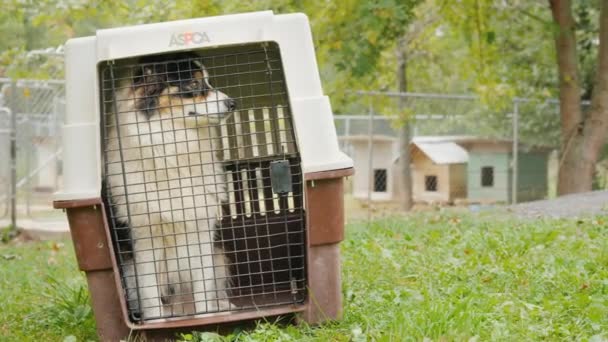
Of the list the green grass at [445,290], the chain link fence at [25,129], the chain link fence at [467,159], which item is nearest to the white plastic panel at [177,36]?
the green grass at [445,290]

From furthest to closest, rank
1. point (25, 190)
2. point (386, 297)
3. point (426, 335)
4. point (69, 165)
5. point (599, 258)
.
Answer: point (25, 190) < point (599, 258) < point (386, 297) < point (69, 165) < point (426, 335)

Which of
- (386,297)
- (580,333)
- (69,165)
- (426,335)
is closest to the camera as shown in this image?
(426,335)

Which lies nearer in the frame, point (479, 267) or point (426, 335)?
point (426, 335)

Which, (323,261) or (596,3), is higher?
(596,3)

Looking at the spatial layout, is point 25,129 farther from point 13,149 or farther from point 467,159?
point 467,159

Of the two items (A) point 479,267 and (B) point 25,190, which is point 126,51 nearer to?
(A) point 479,267

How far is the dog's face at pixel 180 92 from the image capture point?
3.34m

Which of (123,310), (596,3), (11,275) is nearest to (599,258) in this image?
(123,310)

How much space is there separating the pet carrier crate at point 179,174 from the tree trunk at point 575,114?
6.26 meters

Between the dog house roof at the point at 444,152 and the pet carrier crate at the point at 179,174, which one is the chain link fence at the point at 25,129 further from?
the dog house roof at the point at 444,152

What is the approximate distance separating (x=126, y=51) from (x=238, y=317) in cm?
111

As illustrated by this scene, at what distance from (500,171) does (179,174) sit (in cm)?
1001

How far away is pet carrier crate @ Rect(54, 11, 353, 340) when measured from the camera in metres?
3.12

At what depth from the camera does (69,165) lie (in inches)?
123
